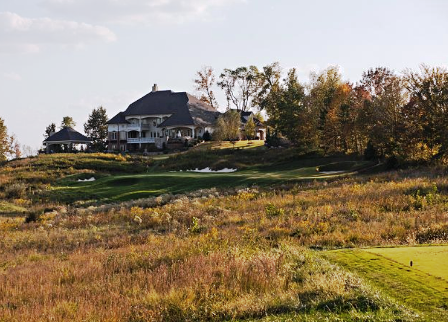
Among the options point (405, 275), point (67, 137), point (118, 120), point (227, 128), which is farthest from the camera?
point (118, 120)

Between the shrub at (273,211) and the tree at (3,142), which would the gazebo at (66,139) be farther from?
the shrub at (273,211)

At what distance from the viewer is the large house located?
8706 cm

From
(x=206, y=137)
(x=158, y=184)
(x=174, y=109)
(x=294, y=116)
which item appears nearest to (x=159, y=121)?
(x=174, y=109)

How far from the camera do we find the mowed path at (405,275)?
A: 739 centimetres

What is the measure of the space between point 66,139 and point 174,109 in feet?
69.7

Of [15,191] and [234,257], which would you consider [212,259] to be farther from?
[15,191]

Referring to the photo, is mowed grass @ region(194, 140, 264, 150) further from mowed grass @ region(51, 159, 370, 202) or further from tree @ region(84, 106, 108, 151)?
tree @ region(84, 106, 108, 151)

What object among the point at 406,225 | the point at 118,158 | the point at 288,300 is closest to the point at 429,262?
the point at 288,300

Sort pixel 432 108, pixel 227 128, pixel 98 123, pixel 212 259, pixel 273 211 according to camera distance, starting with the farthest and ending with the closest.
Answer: pixel 98 123 < pixel 227 128 < pixel 432 108 < pixel 273 211 < pixel 212 259

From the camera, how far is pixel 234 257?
10.7 m

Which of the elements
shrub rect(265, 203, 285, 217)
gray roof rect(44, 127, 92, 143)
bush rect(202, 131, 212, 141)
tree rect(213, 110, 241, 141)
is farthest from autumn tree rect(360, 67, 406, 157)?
gray roof rect(44, 127, 92, 143)

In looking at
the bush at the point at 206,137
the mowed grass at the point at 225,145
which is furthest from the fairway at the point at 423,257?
the bush at the point at 206,137

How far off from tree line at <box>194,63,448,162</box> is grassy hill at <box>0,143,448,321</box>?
8008mm

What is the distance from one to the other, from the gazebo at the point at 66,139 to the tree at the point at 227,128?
3139 centimetres
